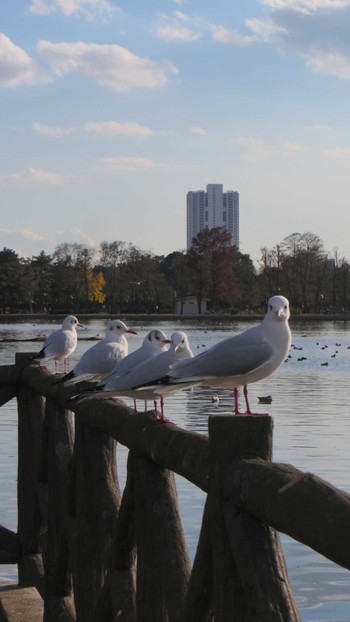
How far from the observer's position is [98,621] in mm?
5051

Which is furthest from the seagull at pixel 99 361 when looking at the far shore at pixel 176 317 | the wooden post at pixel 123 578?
the far shore at pixel 176 317

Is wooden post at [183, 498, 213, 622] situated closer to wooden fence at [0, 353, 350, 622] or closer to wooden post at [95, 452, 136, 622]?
wooden fence at [0, 353, 350, 622]

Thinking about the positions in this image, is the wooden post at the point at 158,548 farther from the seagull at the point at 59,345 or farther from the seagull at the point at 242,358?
the seagull at the point at 59,345

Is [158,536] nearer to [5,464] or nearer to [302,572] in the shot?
[302,572]

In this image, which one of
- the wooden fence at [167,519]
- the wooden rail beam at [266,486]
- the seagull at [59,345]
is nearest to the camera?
the wooden rail beam at [266,486]

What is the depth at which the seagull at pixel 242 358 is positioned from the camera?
6359 millimetres

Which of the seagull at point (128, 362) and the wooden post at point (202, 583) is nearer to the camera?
the wooden post at point (202, 583)

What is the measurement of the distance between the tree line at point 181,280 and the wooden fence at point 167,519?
478ft

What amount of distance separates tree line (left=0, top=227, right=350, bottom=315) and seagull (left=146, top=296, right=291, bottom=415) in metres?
145

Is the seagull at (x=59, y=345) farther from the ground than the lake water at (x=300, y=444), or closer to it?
farther from the ground

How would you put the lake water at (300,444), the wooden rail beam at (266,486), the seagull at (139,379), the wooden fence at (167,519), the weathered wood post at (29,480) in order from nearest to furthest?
the wooden rail beam at (266,486) < the wooden fence at (167,519) < the seagull at (139,379) < the weathered wood post at (29,480) < the lake water at (300,444)

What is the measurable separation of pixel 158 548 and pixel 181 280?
164 metres

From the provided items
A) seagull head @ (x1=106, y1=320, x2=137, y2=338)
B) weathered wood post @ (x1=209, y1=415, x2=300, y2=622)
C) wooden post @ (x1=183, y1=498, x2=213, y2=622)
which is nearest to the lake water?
seagull head @ (x1=106, y1=320, x2=137, y2=338)

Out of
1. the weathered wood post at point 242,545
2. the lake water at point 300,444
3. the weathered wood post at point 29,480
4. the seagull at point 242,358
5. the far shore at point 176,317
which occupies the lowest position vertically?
the lake water at point 300,444
